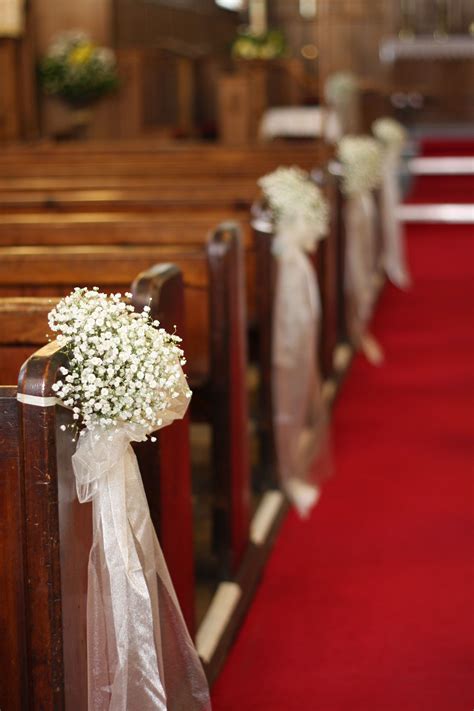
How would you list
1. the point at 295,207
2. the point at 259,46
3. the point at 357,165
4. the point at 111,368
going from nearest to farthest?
1. the point at 111,368
2. the point at 295,207
3. the point at 357,165
4. the point at 259,46

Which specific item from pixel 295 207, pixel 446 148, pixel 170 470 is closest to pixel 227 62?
pixel 446 148

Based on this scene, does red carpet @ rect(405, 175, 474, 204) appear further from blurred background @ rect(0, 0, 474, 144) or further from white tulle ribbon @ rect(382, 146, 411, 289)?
white tulle ribbon @ rect(382, 146, 411, 289)

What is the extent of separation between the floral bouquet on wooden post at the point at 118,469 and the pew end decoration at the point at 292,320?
2.06 m

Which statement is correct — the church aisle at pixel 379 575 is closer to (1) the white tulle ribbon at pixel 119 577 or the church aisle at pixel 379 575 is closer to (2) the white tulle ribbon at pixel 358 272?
(2) the white tulle ribbon at pixel 358 272

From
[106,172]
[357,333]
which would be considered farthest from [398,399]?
[106,172]

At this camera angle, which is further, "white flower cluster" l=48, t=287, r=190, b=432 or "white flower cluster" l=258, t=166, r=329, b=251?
Result: "white flower cluster" l=258, t=166, r=329, b=251

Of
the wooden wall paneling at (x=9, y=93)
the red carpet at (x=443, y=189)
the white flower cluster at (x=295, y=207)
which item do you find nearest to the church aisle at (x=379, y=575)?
A: the white flower cluster at (x=295, y=207)

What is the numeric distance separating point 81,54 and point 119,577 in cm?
855

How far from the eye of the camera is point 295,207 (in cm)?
414

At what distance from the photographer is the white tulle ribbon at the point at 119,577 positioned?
78.1 inches

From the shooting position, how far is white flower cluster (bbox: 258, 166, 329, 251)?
163 inches

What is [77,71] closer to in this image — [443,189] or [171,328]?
[443,189]

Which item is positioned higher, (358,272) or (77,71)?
(77,71)

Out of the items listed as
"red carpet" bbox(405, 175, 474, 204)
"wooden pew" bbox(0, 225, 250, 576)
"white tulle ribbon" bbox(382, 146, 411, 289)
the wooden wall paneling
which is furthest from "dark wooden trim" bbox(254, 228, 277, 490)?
"red carpet" bbox(405, 175, 474, 204)
